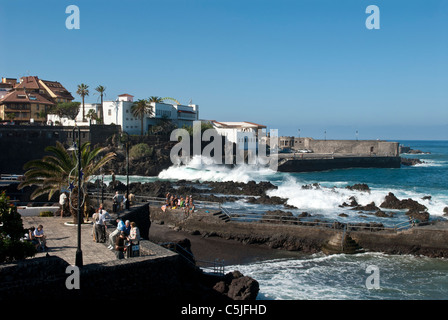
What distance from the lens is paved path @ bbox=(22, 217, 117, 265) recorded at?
12992 mm

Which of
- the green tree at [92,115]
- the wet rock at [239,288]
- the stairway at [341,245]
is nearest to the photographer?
the wet rock at [239,288]

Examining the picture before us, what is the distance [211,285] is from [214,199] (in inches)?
931

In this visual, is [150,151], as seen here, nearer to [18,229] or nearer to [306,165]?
[306,165]

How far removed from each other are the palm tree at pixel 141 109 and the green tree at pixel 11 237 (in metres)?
65.3

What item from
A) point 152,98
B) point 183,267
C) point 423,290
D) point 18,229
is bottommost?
point 423,290

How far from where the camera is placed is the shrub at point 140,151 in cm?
6756

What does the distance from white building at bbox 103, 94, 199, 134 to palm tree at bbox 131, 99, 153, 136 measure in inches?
34.9

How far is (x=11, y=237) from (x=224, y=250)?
13.5 m

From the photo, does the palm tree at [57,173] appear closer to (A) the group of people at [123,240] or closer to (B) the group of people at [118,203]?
(B) the group of people at [118,203]

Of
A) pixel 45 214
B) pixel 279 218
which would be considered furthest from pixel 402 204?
pixel 45 214

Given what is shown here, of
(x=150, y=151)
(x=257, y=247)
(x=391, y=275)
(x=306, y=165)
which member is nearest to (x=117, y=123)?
Result: (x=150, y=151)

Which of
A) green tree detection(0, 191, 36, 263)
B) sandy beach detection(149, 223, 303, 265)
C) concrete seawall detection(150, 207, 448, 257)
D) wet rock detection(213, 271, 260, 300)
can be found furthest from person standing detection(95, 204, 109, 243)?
concrete seawall detection(150, 207, 448, 257)

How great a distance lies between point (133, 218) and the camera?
65.1 feet

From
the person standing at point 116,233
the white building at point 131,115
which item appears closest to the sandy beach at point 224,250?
the person standing at point 116,233
